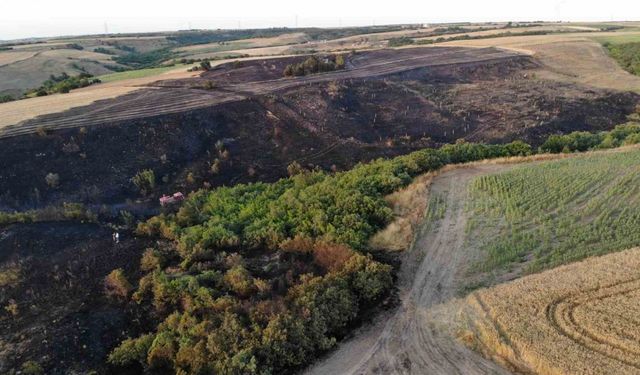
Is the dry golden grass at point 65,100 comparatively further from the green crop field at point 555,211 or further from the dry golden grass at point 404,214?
the green crop field at point 555,211

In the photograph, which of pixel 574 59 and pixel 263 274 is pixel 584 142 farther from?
pixel 574 59

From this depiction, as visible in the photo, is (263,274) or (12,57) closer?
(263,274)

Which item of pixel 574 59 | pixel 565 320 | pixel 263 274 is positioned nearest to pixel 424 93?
pixel 574 59

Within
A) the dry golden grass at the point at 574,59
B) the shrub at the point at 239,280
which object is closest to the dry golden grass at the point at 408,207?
the shrub at the point at 239,280

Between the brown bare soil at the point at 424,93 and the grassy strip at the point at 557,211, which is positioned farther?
the brown bare soil at the point at 424,93

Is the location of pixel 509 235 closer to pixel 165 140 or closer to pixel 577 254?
pixel 577 254

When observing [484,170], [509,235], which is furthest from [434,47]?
[509,235]
